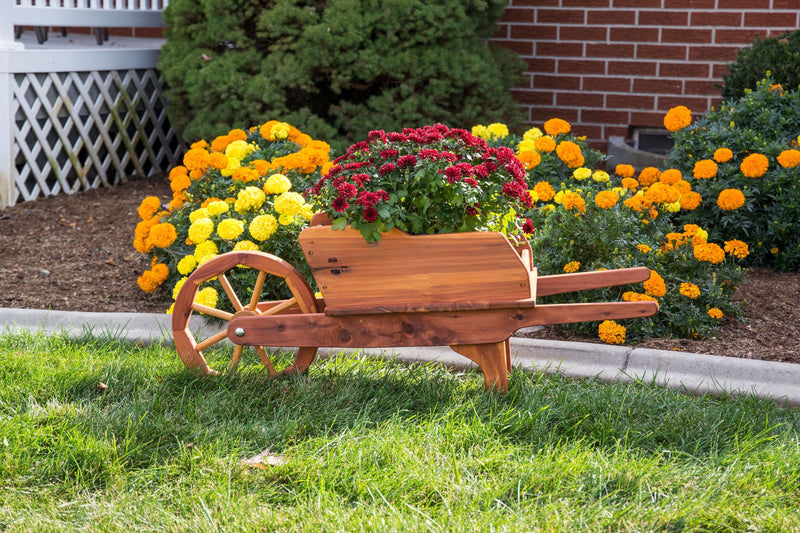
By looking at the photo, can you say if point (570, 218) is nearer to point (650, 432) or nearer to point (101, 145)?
point (650, 432)

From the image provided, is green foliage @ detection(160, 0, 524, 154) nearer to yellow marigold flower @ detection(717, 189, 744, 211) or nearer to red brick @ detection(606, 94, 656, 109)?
red brick @ detection(606, 94, 656, 109)

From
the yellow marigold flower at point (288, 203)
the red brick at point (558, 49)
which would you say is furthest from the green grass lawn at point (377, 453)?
the red brick at point (558, 49)

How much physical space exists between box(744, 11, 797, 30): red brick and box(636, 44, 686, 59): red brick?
0.49m

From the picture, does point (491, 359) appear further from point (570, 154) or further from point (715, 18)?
point (715, 18)

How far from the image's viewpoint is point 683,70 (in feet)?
20.0

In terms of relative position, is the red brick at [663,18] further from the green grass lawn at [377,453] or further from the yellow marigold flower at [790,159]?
the green grass lawn at [377,453]

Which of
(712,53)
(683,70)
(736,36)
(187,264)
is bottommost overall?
(187,264)

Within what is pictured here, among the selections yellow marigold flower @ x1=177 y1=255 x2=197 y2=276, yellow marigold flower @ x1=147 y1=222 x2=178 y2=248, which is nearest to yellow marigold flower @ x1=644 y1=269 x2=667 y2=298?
yellow marigold flower @ x1=177 y1=255 x2=197 y2=276

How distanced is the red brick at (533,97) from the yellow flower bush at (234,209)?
9.44 feet

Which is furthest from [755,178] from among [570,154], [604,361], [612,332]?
[604,361]

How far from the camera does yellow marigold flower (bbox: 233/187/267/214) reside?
334 centimetres

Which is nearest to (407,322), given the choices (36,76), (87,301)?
(87,301)

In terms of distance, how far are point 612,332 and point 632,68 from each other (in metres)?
3.75

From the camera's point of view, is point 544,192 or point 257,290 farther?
point 544,192
